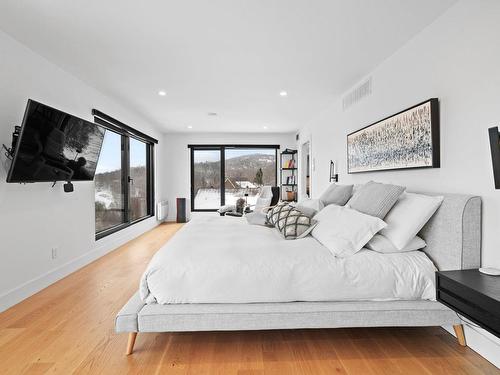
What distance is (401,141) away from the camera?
8.78 ft

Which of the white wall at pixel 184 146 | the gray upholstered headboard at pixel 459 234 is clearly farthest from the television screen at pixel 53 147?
the white wall at pixel 184 146

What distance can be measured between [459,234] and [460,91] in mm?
1033

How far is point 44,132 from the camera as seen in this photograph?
104 inches

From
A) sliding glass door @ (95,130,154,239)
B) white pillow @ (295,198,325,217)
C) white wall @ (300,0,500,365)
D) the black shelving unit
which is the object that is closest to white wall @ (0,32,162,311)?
sliding glass door @ (95,130,154,239)

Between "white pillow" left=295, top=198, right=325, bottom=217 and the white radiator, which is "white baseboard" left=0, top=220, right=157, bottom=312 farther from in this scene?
"white pillow" left=295, top=198, right=325, bottom=217

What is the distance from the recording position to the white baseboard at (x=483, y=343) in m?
1.71

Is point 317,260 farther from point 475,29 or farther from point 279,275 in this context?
point 475,29

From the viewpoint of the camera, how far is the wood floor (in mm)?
1694

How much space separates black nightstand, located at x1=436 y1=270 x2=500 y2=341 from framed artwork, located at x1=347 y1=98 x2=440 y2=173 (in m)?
0.99

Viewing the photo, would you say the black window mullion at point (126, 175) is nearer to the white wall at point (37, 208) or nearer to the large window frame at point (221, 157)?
the white wall at point (37, 208)

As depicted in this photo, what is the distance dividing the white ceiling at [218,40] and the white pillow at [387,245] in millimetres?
1757

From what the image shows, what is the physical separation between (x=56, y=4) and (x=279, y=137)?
19.4 feet

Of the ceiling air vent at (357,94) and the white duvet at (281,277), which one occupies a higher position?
the ceiling air vent at (357,94)

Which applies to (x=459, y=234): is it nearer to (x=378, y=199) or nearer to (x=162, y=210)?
(x=378, y=199)
